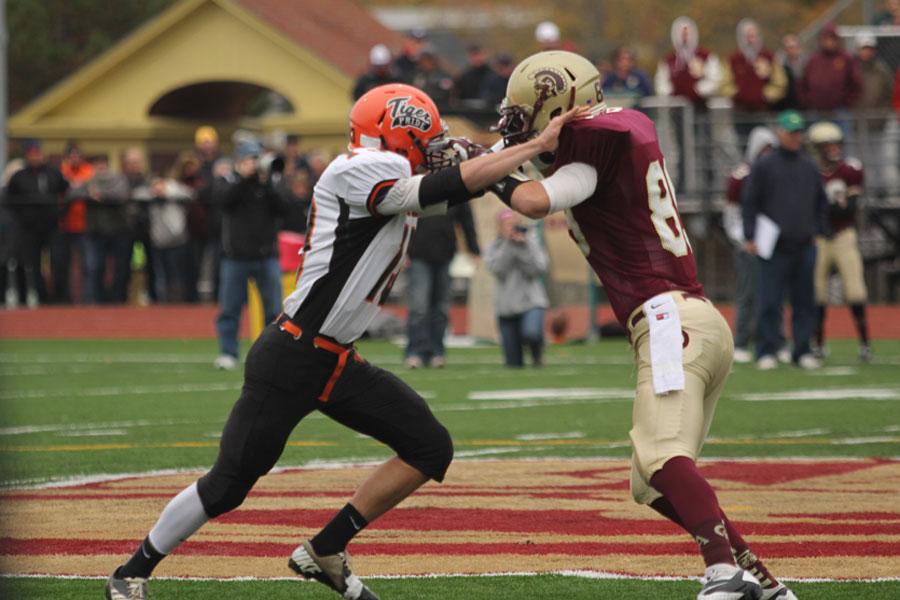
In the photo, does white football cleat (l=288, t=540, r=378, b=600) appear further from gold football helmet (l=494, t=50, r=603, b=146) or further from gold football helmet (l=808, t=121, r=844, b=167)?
gold football helmet (l=808, t=121, r=844, b=167)

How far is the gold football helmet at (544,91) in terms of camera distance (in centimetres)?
663

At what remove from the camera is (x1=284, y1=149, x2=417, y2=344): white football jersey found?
266 inches

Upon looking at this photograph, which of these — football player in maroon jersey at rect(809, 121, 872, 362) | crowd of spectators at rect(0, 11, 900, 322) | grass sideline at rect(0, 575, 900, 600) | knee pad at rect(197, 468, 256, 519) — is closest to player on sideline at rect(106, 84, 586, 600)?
knee pad at rect(197, 468, 256, 519)

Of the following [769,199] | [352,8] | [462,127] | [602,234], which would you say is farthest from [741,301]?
[352,8]

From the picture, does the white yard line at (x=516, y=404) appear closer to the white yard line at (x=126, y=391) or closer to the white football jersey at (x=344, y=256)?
the white yard line at (x=126, y=391)

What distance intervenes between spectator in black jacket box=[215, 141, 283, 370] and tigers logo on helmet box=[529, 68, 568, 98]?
10765 millimetres

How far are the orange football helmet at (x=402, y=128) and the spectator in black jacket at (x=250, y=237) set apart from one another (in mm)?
10374

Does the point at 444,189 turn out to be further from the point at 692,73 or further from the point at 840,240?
the point at 692,73

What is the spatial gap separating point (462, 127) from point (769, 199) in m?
5.29

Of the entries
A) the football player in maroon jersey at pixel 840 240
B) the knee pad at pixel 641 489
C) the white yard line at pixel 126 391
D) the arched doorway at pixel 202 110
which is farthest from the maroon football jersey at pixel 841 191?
the arched doorway at pixel 202 110

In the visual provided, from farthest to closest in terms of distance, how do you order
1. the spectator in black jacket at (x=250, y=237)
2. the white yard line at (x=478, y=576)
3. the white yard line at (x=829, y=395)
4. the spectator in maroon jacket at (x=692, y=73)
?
the spectator in maroon jacket at (x=692, y=73)
the spectator in black jacket at (x=250, y=237)
the white yard line at (x=829, y=395)
the white yard line at (x=478, y=576)

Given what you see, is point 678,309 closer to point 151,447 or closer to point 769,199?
point 151,447

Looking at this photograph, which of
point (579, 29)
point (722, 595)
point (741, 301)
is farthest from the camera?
point (579, 29)

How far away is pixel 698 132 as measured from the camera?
23.0m
